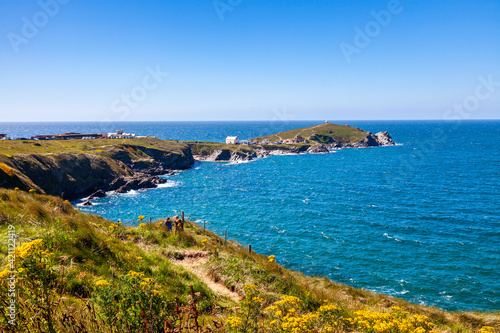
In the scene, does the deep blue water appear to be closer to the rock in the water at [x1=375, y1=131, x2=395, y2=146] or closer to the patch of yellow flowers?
the patch of yellow flowers

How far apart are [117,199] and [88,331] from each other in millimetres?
65233

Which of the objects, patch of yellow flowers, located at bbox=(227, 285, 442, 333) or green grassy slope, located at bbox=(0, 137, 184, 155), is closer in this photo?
patch of yellow flowers, located at bbox=(227, 285, 442, 333)

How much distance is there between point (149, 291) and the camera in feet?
18.4

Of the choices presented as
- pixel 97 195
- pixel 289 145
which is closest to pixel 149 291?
pixel 97 195

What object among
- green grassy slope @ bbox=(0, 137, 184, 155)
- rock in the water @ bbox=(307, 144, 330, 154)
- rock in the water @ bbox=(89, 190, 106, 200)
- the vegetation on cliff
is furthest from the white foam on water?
the vegetation on cliff

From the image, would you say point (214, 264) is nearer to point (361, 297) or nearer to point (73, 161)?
point (361, 297)

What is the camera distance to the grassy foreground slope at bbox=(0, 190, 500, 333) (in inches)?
184

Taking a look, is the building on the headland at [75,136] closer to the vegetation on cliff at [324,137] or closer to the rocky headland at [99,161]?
the rocky headland at [99,161]

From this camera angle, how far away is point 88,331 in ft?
14.4

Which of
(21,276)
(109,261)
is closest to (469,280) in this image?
(109,261)

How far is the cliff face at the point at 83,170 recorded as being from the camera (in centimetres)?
5001

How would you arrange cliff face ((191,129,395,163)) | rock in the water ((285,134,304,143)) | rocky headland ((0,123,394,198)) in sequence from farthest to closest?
1. rock in the water ((285,134,304,143))
2. cliff face ((191,129,395,163))
3. rocky headland ((0,123,394,198))

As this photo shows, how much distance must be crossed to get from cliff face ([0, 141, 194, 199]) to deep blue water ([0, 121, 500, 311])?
23.1 ft

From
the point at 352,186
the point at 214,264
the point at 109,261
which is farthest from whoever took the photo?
the point at 352,186
